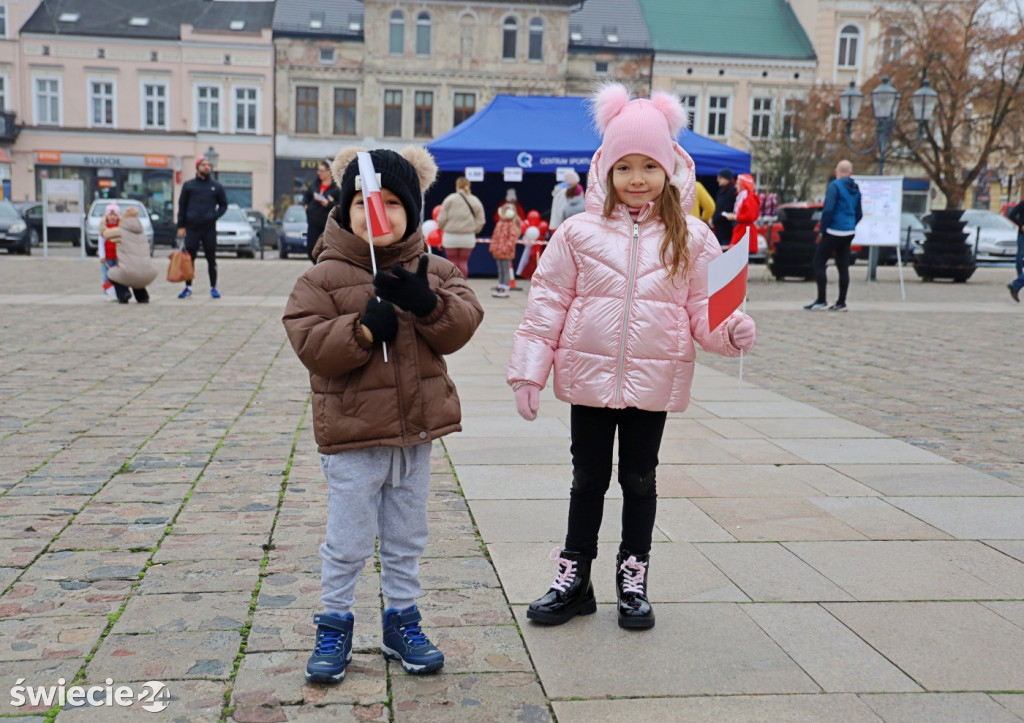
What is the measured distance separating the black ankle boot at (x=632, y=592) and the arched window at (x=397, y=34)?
4525 cm

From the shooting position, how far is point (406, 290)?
2729 millimetres

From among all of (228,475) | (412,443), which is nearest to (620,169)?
(412,443)

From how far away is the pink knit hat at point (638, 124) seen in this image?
3273 millimetres

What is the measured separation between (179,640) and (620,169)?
1.89 m

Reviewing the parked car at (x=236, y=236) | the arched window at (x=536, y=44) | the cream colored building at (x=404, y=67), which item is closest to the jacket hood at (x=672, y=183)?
the parked car at (x=236, y=236)

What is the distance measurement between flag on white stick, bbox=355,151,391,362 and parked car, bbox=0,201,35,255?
26044 millimetres

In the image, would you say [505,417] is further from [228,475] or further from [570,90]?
[570,90]

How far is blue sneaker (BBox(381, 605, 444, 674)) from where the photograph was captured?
114 inches

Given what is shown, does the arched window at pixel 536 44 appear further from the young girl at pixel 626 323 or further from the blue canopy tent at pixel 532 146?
the young girl at pixel 626 323

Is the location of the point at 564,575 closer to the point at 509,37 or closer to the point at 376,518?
the point at 376,518

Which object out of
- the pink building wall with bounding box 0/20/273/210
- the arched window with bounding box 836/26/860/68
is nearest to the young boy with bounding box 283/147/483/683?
the pink building wall with bounding box 0/20/273/210

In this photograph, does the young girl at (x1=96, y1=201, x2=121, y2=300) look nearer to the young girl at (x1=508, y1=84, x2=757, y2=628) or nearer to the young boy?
the young girl at (x1=508, y1=84, x2=757, y2=628)

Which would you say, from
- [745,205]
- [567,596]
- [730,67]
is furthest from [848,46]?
[567,596]

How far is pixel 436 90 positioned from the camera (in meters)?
46.6
